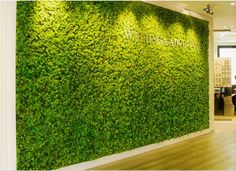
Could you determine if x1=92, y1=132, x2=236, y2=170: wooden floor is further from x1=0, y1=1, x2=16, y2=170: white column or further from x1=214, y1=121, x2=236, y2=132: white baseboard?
x1=214, y1=121, x2=236, y2=132: white baseboard

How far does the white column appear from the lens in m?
5.39

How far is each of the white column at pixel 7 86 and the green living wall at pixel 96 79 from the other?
3.9 inches

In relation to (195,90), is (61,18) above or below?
above

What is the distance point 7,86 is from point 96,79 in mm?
1776

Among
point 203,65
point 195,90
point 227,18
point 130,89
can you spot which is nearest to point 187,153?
point 130,89

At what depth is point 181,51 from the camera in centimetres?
953

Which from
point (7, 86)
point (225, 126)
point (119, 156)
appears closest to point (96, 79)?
point (119, 156)

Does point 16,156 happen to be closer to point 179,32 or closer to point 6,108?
point 6,108

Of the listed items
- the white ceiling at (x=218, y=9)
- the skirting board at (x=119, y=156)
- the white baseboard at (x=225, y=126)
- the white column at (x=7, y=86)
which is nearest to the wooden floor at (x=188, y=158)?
the skirting board at (x=119, y=156)

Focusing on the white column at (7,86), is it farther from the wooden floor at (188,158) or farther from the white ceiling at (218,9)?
the white ceiling at (218,9)

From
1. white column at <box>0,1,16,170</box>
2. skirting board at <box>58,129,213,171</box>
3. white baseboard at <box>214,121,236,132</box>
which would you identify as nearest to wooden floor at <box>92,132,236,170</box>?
skirting board at <box>58,129,213,171</box>

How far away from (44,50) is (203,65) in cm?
560

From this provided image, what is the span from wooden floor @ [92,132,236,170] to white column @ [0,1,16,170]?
1739 millimetres

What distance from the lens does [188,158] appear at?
7.42 meters
